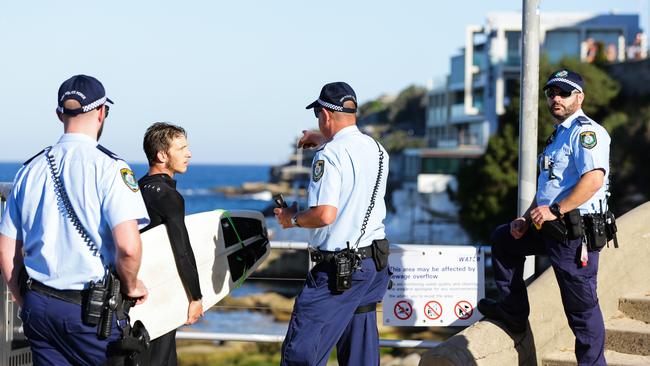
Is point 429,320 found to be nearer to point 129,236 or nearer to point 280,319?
point 129,236

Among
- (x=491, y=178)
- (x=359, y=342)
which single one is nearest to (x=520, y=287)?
(x=359, y=342)

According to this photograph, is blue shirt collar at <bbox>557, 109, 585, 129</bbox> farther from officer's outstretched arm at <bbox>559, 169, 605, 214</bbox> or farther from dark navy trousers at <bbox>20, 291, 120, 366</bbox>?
dark navy trousers at <bbox>20, 291, 120, 366</bbox>

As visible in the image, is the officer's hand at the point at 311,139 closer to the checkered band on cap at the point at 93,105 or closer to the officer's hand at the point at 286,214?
the officer's hand at the point at 286,214

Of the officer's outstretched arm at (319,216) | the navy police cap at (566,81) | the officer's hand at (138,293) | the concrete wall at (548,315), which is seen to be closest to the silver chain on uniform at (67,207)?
the officer's hand at (138,293)

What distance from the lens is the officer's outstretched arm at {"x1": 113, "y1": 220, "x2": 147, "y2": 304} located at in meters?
4.96

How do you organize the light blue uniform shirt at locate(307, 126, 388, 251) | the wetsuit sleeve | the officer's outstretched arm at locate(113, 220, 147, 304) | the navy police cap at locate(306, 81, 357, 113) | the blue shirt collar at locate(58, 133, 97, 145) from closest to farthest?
A: 1. the officer's outstretched arm at locate(113, 220, 147, 304)
2. the blue shirt collar at locate(58, 133, 97, 145)
3. the wetsuit sleeve
4. the light blue uniform shirt at locate(307, 126, 388, 251)
5. the navy police cap at locate(306, 81, 357, 113)

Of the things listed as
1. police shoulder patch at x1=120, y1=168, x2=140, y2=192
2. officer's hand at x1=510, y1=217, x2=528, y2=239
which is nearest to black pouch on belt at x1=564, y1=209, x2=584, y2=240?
officer's hand at x1=510, y1=217, x2=528, y2=239

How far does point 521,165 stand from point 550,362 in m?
1.39

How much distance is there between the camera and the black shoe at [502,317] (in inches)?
297

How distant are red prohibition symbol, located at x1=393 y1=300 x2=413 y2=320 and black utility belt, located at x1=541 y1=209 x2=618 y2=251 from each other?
1.54 meters

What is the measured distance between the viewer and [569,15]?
3878 inches

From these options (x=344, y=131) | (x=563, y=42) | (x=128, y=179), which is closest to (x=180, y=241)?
(x=128, y=179)

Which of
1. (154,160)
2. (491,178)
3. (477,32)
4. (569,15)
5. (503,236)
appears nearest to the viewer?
(154,160)

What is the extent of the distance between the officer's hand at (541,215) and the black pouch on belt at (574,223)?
3.5 inches
